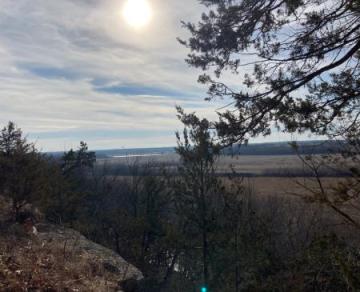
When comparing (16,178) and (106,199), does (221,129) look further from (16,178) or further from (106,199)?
(106,199)

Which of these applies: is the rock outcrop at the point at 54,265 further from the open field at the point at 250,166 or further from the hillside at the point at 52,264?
the open field at the point at 250,166

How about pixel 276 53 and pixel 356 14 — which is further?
pixel 276 53

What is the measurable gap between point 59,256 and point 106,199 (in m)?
29.6

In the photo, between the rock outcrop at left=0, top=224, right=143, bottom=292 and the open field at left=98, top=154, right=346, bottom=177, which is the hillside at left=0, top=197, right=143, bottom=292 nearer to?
the rock outcrop at left=0, top=224, right=143, bottom=292

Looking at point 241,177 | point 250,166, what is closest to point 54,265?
point 241,177

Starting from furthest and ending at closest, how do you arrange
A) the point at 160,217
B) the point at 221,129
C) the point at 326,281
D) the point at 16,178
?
the point at 160,217, the point at 16,178, the point at 221,129, the point at 326,281

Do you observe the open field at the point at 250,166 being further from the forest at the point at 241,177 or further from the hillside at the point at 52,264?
the hillside at the point at 52,264

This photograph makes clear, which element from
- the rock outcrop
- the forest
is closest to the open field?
the forest

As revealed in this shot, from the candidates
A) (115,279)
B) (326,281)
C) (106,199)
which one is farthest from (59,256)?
(106,199)

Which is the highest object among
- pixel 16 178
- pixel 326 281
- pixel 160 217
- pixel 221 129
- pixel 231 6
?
pixel 231 6

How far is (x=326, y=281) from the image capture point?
552 cm

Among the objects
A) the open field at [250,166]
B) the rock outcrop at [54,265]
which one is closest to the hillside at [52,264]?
the rock outcrop at [54,265]

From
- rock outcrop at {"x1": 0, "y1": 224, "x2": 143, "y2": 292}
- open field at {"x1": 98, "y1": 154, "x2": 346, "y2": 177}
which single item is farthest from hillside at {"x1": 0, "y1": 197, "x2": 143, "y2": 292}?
open field at {"x1": 98, "y1": 154, "x2": 346, "y2": 177}

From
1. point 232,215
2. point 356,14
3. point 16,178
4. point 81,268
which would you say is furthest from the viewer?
point 232,215
